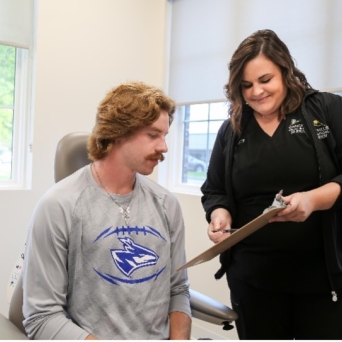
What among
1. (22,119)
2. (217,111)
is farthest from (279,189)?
(22,119)

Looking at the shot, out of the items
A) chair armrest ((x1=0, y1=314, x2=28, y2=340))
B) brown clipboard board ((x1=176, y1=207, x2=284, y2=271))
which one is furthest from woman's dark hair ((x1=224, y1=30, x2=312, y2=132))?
chair armrest ((x1=0, y1=314, x2=28, y2=340))

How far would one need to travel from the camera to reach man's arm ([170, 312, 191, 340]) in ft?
4.12

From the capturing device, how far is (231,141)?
1.41 meters

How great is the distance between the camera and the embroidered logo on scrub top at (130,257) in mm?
1167

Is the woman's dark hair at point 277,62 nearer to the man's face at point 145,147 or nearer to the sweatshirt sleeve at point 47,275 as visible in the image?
the man's face at point 145,147

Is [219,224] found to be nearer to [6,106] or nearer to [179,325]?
[179,325]

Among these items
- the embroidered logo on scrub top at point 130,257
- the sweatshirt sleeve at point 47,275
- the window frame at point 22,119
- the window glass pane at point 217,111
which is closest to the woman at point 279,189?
the embroidered logo on scrub top at point 130,257

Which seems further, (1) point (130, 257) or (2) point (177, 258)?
(2) point (177, 258)

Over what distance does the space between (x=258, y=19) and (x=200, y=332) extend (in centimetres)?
194

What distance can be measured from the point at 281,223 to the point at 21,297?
2.66 ft

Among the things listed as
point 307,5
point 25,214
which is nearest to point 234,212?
point 307,5

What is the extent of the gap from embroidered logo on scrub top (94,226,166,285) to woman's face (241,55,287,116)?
52 centimetres

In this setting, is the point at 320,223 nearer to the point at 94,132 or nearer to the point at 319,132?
the point at 319,132

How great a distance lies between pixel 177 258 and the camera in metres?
1.35
